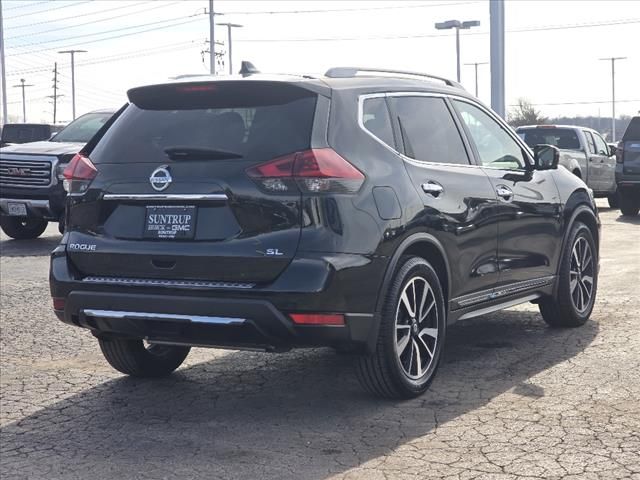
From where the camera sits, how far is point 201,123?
18.5ft

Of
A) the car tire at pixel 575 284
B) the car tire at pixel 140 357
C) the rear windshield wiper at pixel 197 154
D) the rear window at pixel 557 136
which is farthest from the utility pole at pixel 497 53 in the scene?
the rear windshield wiper at pixel 197 154

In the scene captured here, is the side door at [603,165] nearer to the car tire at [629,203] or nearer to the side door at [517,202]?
the car tire at [629,203]

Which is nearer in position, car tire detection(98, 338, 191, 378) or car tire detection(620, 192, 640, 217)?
car tire detection(98, 338, 191, 378)

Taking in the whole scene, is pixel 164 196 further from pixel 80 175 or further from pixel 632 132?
pixel 632 132

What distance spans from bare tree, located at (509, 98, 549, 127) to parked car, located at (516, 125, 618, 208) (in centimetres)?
5975

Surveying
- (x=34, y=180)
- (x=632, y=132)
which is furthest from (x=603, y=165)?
(x=34, y=180)

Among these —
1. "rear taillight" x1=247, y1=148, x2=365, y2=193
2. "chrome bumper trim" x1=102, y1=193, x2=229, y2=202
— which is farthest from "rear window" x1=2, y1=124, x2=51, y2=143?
"rear taillight" x1=247, y1=148, x2=365, y2=193

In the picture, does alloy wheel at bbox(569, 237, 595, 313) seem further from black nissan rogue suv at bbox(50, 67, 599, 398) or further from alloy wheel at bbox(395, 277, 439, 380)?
alloy wheel at bbox(395, 277, 439, 380)

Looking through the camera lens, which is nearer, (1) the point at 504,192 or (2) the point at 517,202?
(1) the point at 504,192

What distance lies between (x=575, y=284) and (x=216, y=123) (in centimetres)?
357

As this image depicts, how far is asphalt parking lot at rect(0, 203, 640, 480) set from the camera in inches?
191

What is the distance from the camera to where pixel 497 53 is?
21625 millimetres

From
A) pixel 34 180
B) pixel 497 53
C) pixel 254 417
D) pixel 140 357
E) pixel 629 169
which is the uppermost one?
pixel 497 53

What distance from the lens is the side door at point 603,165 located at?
71.5 feet
